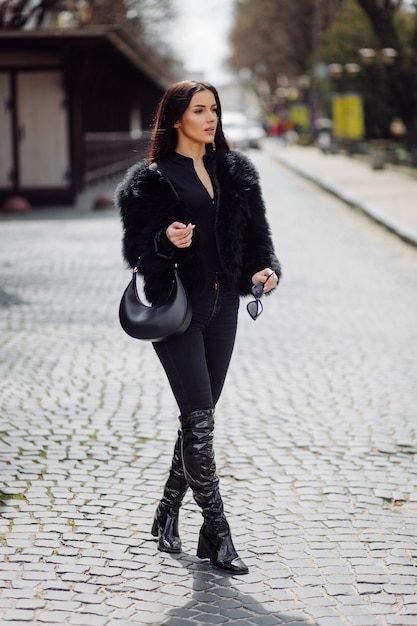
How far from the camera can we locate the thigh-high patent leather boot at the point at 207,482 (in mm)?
4488

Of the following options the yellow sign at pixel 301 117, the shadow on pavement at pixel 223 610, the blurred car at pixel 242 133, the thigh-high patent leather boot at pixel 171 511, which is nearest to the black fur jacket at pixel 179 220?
the thigh-high patent leather boot at pixel 171 511

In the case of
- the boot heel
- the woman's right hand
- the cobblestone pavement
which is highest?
the woman's right hand

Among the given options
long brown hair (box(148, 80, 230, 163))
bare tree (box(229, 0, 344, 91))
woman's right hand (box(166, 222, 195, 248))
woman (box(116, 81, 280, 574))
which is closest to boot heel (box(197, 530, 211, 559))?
woman (box(116, 81, 280, 574))

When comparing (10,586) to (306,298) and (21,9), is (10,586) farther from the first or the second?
(21,9)

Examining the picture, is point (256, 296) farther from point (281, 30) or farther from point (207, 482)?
point (281, 30)

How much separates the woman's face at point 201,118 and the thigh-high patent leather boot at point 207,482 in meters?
0.99

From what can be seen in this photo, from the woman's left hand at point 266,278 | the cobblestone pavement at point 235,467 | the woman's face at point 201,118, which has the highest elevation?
the woman's face at point 201,118

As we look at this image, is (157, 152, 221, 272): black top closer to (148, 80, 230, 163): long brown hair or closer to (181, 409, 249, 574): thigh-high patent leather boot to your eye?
(148, 80, 230, 163): long brown hair

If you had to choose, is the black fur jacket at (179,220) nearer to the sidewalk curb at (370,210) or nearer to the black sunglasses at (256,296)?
the black sunglasses at (256,296)

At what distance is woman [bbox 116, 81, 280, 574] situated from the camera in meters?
4.45

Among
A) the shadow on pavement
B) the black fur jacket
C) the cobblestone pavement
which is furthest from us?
the black fur jacket

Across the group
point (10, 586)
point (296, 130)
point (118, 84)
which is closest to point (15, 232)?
point (10, 586)

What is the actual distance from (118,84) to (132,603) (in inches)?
1400

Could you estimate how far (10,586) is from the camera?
428 centimetres
